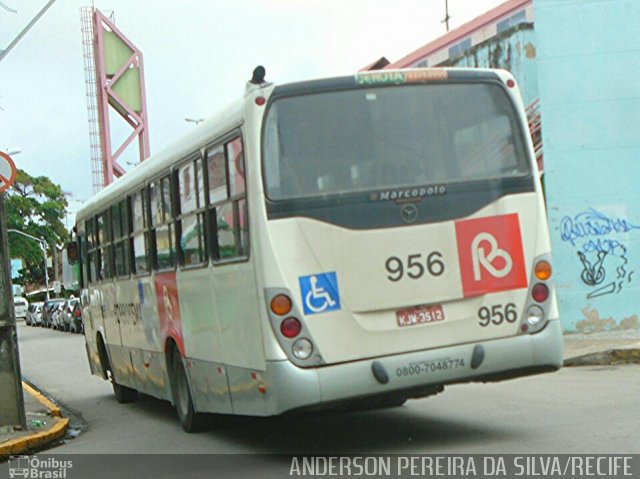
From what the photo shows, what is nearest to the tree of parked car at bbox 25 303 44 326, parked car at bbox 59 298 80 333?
parked car at bbox 25 303 44 326

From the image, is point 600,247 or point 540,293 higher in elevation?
point 600,247

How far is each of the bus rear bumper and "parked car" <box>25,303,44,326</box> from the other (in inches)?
2222

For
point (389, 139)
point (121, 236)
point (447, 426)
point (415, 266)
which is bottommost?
point (447, 426)

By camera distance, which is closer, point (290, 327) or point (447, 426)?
point (290, 327)

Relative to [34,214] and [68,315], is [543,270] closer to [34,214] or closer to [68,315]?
[68,315]

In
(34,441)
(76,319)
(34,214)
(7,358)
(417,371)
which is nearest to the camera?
(417,371)

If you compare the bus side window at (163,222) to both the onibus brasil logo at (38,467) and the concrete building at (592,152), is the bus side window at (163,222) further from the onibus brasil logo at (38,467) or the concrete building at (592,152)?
the concrete building at (592,152)

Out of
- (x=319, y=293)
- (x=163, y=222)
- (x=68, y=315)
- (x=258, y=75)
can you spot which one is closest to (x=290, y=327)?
(x=319, y=293)

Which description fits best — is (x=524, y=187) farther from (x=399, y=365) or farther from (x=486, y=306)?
(x=399, y=365)

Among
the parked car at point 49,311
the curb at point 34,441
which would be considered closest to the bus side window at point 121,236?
the curb at point 34,441

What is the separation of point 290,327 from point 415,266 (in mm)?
1068

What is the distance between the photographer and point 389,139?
29.7 feet

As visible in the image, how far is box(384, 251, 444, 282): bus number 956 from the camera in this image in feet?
29.1

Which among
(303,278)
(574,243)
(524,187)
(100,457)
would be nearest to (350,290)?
(303,278)
